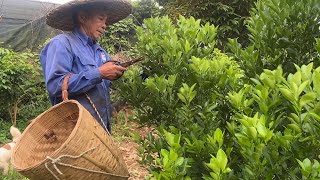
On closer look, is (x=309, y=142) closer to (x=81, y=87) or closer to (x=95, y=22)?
(x=81, y=87)

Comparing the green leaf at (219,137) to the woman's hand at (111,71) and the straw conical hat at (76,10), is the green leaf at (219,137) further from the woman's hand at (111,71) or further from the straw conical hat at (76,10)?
the straw conical hat at (76,10)

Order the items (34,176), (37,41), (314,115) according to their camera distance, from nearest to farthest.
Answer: (314,115)
(34,176)
(37,41)

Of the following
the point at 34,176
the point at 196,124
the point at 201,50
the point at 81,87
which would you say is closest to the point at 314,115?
the point at 196,124

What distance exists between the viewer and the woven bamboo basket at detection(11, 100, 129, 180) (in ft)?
5.90

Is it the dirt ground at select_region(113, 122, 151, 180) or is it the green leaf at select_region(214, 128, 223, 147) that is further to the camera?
the dirt ground at select_region(113, 122, 151, 180)

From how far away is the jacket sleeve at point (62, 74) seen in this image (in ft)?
7.45

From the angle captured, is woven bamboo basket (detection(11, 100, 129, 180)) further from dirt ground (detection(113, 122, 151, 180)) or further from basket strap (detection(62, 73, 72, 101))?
dirt ground (detection(113, 122, 151, 180))

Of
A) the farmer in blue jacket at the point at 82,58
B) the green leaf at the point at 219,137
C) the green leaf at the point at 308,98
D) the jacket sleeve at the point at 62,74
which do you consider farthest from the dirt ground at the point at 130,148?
the green leaf at the point at 308,98

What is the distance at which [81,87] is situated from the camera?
229cm

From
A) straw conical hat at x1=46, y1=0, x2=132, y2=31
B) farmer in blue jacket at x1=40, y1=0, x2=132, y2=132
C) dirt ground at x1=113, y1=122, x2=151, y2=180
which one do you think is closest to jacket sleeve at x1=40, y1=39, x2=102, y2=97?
farmer in blue jacket at x1=40, y1=0, x2=132, y2=132

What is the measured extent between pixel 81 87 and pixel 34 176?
0.61 m

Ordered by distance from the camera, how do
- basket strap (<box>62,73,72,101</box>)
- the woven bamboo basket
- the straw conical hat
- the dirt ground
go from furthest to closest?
the dirt ground → the straw conical hat → basket strap (<box>62,73,72,101</box>) → the woven bamboo basket

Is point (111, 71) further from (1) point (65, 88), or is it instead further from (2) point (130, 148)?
(2) point (130, 148)

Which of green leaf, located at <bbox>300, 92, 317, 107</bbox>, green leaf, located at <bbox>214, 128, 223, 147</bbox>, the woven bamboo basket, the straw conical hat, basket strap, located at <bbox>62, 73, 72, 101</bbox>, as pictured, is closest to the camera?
green leaf, located at <bbox>300, 92, 317, 107</bbox>
